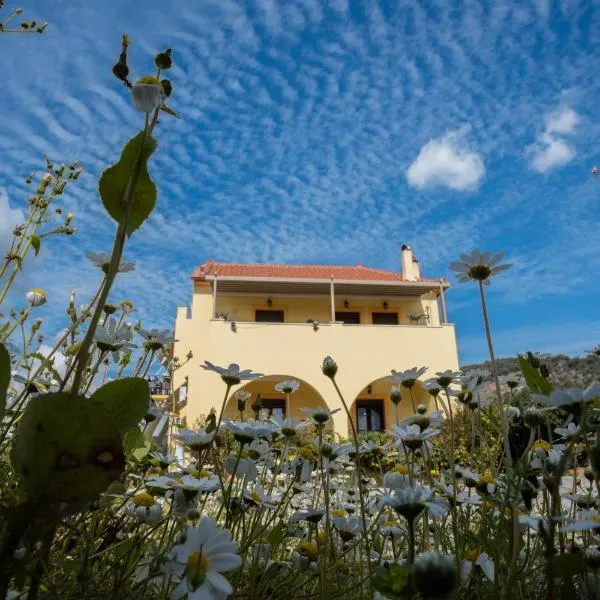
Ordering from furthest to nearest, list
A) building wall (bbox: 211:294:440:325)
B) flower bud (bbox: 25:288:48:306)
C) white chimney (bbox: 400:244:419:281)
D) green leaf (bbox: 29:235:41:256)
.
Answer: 1. white chimney (bbox: 400:244:419:281)
2. building wall (bbox: 211:294:440:325)
3. flower bud (bbox: 25:288:48:306)
4. green leaf (bbox: 29:235:41:256)

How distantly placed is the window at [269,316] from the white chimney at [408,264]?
3990mm

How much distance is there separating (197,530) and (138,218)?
0.42m

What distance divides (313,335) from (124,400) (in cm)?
1279

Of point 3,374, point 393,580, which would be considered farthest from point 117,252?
point 393,580

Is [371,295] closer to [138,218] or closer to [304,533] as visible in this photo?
[304,533]

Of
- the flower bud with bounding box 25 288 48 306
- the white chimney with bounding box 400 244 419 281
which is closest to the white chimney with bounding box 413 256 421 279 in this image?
the white chimney with bounding box 400 244 419 281

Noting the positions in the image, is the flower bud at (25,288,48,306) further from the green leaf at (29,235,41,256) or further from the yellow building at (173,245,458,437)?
the yellow building at (173,245,458,437)

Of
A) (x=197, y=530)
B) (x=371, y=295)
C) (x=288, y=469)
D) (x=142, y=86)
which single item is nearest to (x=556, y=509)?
(x=197, y=530)

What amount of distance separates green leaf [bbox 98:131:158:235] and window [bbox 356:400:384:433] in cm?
1431

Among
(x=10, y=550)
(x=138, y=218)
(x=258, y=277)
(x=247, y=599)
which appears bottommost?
(x=247, y=599)

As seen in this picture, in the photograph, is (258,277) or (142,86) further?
(258,277)

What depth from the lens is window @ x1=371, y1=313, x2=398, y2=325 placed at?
15.6 metres

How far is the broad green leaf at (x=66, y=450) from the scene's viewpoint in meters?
0.58

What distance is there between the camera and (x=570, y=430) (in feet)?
4.30
